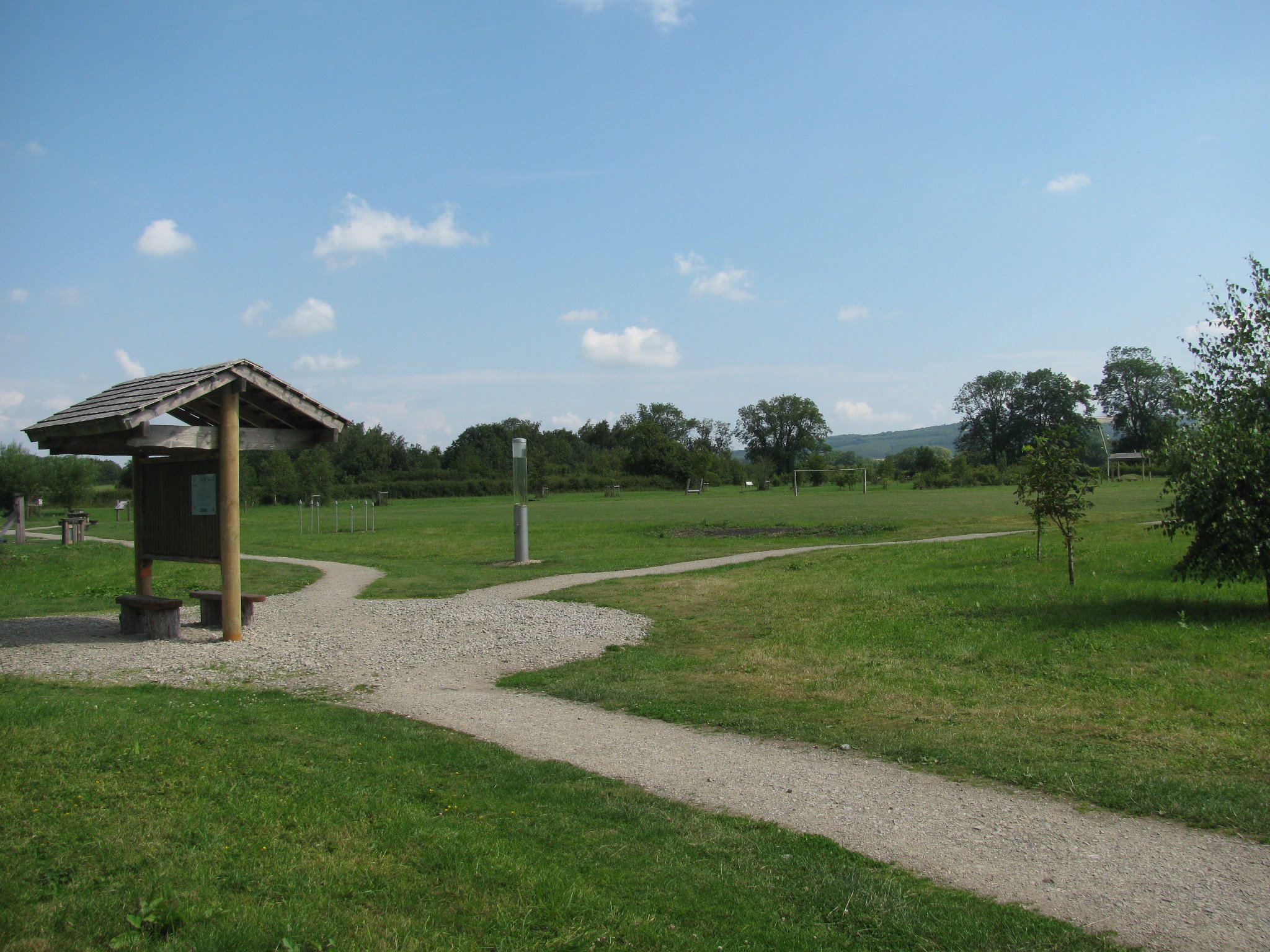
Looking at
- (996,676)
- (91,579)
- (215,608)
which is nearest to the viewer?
(996,676)

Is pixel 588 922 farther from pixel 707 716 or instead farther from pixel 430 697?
pixel 430 697

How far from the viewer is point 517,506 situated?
24.9m

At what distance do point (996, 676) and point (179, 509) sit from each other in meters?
11.3

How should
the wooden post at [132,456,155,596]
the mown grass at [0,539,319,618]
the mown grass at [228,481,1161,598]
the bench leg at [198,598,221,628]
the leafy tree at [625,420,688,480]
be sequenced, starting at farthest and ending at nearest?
the leafy tree at [625,420,688,480] → the mown grass at [228,481,1161,598] → the mown grass at [0,539,319,618] → the wooden post at [132,456,155,596] → the bench leg at [198,598,221,628]

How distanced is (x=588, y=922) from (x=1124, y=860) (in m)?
2.97

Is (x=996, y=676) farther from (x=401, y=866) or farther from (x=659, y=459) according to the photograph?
(x=659, y=459)

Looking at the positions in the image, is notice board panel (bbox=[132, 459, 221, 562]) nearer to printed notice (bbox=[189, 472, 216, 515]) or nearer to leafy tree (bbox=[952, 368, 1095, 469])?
printed notice (bbox=[189, 472, 216, 515])

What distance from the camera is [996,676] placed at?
34.5 ft

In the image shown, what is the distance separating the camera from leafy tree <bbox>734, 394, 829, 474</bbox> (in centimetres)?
14100

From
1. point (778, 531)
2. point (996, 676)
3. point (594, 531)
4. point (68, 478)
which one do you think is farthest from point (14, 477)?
point (996, 676)

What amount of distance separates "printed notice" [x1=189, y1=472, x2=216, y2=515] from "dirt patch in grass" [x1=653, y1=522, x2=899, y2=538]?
2211 centimetres

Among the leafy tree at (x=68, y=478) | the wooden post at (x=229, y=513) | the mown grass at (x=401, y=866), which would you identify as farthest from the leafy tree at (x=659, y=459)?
the mown grass at (x=401, y=866)

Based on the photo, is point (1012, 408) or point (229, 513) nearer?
point (229, 513)

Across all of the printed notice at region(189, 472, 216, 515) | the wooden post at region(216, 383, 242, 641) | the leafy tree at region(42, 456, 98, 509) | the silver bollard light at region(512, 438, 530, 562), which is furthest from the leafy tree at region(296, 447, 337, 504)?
the wooden post at region(216, 383, 242, 641)
